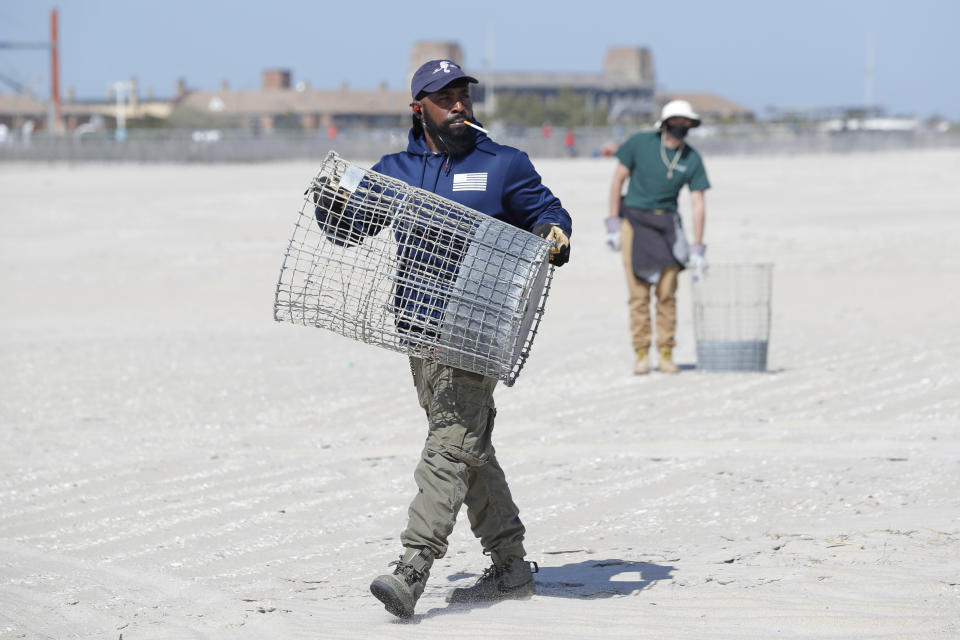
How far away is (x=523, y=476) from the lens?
7.13 meters

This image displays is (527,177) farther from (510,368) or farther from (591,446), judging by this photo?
(591,446)

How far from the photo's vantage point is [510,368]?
4.57 metres

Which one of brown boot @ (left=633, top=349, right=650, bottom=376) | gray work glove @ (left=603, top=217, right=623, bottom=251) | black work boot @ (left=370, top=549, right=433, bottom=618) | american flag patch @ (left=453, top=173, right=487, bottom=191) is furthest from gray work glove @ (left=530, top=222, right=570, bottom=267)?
brown boot @ (left=633, top=349, right=650, bottom=376)

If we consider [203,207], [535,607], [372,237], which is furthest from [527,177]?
[203,207]

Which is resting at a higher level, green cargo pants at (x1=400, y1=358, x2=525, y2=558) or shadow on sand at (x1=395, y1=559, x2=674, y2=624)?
green cargo pants at (x1=400, y1=358, x2=525, y2=558)

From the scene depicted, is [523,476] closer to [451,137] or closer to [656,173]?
[451,137]

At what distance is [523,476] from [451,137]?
2.78 m

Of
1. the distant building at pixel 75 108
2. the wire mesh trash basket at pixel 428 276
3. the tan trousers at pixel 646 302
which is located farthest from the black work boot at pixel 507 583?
the distant building at pixel 75 108

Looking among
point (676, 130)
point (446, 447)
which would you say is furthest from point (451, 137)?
point (676, 130)

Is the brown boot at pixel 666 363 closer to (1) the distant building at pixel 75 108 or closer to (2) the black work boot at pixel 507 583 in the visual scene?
(2) the black work boot at pixel 507 583

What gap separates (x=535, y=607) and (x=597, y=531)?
132 cm

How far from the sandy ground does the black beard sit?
5.51 feet

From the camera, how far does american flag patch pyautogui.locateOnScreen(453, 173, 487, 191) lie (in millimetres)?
4828

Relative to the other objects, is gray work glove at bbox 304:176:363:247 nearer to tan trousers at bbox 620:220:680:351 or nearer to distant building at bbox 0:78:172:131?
tan trousers at bbox 620:220:680:351
